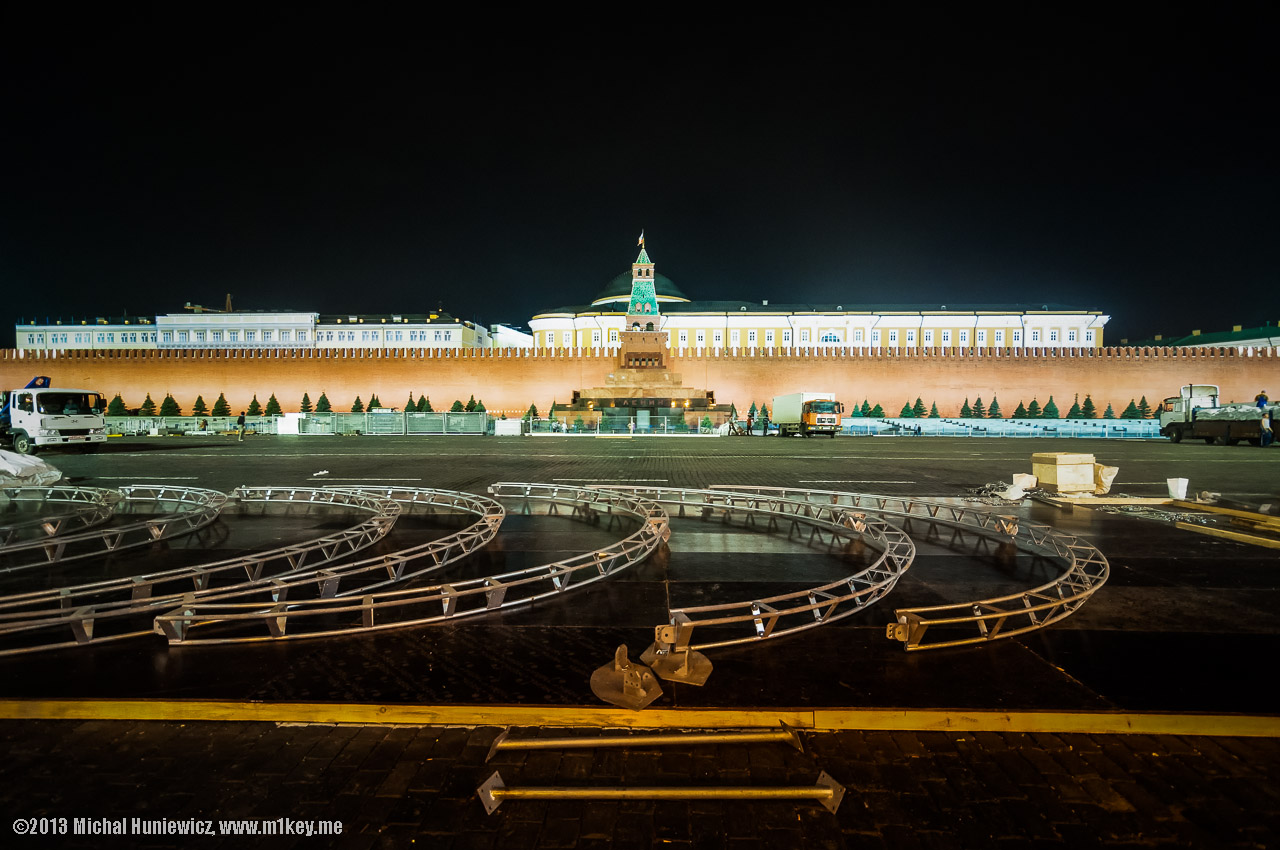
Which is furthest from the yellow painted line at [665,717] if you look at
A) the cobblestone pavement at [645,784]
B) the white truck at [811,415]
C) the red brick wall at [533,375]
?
the red brick wall at [533,375]

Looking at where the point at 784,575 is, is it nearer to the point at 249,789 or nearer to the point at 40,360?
the point at 249,789

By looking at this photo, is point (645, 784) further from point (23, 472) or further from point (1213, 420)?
point (1213, 420)

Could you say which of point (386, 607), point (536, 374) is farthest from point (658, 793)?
point (536, 374)

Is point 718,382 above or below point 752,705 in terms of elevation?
above

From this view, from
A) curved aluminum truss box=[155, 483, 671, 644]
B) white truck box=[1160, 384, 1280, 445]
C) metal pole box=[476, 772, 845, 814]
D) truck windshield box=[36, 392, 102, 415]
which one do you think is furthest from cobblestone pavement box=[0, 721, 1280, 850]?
white truck box=[1160, 384, 1280, 445]

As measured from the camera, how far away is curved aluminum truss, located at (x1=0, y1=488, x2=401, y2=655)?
128 inches

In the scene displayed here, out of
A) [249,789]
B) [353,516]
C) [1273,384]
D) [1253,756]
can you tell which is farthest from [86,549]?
[1273,384]

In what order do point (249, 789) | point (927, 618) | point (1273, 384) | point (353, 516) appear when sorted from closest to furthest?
1. point (249, 789)
2. point (927, 618)
3. point (353, 516)
4. point (1273, 384)

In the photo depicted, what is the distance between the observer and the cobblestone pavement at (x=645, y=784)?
1975 millimetres

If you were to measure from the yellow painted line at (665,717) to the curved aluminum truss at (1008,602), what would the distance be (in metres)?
0.53

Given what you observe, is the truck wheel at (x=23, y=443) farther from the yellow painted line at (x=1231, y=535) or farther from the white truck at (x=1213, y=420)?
the white truck at (x=1213, y=420)

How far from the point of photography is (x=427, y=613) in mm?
3881

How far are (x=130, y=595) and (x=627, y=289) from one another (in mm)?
68996

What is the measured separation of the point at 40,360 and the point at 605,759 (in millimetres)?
53072
